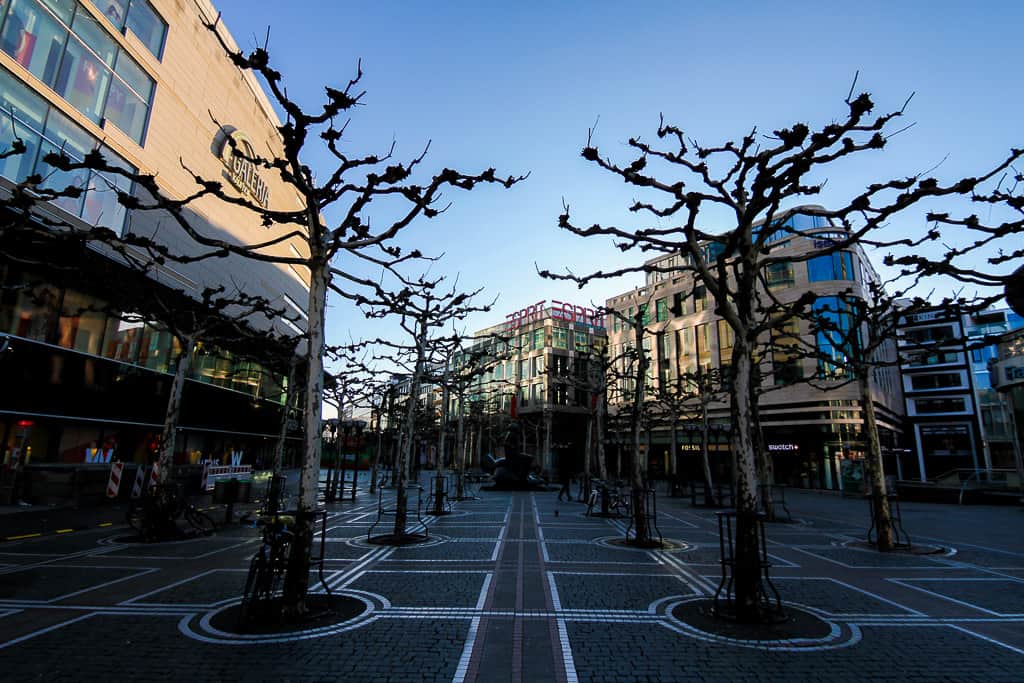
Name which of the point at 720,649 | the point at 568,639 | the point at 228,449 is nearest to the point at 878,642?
the point at 720,649

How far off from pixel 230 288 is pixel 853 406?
47.2m

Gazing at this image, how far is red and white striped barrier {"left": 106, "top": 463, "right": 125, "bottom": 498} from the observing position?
20.3 meters

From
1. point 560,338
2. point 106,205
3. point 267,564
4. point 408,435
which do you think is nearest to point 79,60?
point 106,205

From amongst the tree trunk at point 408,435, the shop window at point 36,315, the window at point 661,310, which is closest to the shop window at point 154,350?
the shop window at point 36,315

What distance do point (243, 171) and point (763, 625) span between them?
129 feet

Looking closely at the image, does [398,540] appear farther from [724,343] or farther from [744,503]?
[724,343]

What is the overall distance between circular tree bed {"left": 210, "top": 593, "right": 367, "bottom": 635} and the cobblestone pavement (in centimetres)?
19

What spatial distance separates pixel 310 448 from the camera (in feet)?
24.5

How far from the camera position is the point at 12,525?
14430 millimetres

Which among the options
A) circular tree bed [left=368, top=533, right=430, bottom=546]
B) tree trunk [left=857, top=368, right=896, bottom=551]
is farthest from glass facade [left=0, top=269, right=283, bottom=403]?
tree trunk [left=857, top=368, right=896, bottom=551]

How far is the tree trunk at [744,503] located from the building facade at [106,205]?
1414cm

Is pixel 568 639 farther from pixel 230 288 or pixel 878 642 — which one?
pixel 230 288

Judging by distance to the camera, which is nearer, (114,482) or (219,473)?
(114,482)

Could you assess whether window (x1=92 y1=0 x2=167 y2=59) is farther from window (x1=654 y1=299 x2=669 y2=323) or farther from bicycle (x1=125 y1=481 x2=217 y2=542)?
window (x1=654 y1=299 x2=669 y2=323)
